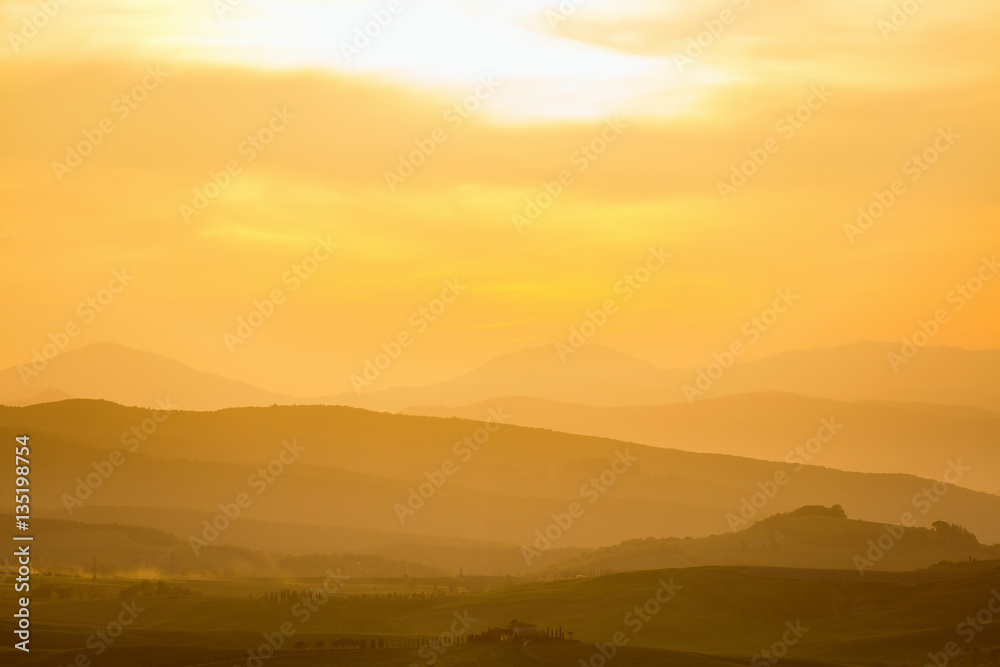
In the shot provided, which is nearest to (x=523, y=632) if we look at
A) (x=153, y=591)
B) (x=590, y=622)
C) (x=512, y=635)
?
(x=512, y=635)

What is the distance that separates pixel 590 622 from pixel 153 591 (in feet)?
186

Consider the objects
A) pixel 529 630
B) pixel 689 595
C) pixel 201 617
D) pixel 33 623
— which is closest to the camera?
pixel 529 630

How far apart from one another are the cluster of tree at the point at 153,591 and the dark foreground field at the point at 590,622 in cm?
70

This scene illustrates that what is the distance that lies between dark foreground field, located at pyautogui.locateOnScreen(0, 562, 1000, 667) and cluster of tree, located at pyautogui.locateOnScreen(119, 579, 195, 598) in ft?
2.30

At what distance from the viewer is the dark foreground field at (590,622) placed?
308ft

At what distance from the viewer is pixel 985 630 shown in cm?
10756

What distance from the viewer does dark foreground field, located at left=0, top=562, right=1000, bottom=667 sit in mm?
93875

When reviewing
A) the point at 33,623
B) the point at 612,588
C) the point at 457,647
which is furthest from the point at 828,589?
the point at 33,623

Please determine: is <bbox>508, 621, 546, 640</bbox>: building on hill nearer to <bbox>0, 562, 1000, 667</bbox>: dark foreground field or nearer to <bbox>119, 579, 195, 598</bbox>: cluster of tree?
<bbox>0, 562, 1000, 667</bbox>: dark foreground field

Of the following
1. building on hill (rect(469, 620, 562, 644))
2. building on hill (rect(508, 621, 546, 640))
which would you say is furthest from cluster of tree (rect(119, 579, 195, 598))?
building on hill (rect(508, 621, 546, 640))

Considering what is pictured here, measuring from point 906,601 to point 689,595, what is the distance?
22.8 m

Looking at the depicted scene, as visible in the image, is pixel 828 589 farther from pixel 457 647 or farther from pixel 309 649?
pixel 309 649

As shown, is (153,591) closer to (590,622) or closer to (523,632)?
(590,622)

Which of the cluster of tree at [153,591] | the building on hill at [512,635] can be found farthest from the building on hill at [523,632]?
the cluster of tree at [153,591]
